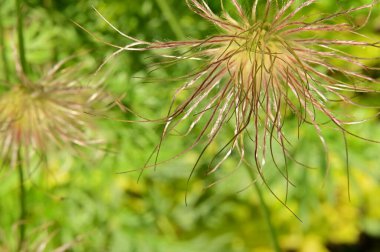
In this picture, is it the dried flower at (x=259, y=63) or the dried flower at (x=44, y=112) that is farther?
the dried flower at (x=44, y=112)

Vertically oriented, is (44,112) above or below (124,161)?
above

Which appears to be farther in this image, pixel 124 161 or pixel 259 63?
pixel 124 161

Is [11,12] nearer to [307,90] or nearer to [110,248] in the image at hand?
[110,248]

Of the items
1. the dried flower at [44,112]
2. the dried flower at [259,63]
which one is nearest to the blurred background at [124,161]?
the dried flower at [44,112]

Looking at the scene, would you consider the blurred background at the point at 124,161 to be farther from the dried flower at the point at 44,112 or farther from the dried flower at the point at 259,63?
the dried flower at the point at 259,63

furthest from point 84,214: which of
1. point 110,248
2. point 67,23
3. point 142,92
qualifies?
point 67,23

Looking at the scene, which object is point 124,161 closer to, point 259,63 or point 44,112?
point 44,112

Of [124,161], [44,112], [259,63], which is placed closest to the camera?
[259,63]

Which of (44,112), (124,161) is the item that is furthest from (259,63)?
(124,161)

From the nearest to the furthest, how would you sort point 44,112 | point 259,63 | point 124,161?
point 259,63 → point 44,112 → point 124,161

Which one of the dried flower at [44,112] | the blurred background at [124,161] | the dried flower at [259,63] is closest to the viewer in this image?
the dried flower at [259,63]
